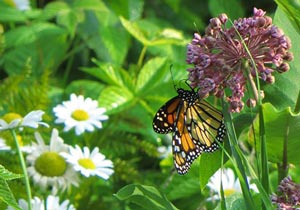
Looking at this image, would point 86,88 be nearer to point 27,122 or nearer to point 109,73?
point 109,73

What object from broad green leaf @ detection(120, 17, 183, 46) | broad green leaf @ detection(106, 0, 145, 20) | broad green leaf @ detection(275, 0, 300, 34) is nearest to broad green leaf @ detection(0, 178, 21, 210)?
broad green leaf @ detection(275, 0, 300, 34)

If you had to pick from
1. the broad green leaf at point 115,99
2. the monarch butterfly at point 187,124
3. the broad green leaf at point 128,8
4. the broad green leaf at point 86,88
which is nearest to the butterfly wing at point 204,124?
the monarch butterfly at point 187,124

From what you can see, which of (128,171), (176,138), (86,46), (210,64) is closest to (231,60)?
(210,64)

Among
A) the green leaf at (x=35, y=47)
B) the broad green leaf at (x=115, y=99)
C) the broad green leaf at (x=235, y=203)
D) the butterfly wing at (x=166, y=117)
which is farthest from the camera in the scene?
the green leaf at (x=35, y=47)

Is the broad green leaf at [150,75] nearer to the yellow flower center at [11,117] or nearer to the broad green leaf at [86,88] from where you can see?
the broad green leaf at [86,88]

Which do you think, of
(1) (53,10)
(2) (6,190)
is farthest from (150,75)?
(2) (6,190)

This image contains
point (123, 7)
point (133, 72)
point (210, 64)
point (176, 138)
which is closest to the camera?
point (210, 64)

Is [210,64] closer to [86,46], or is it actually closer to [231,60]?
[231,60]
